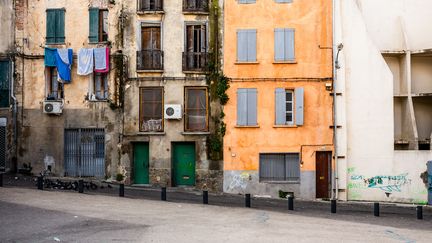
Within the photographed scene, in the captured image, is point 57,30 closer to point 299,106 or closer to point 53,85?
point 53,85

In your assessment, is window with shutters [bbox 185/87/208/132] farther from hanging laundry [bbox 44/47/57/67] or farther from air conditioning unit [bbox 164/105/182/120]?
hanging laundry [bbox 44/47/57/67]

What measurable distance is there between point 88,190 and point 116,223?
Answer: 9.26 m

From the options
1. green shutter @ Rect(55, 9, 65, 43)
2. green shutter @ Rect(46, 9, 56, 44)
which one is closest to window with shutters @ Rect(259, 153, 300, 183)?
green shutter @ Rect(55, 9, 65, 43)

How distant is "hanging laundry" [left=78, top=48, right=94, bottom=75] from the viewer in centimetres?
3086

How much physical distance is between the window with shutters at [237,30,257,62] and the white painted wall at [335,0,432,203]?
13.3ft

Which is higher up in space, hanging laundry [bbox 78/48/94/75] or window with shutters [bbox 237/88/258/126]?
hanging laundry [bbox 78/48/94/75]

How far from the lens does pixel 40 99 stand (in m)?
31.4

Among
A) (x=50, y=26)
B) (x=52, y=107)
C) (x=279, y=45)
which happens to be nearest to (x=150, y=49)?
(x=50, y=26)

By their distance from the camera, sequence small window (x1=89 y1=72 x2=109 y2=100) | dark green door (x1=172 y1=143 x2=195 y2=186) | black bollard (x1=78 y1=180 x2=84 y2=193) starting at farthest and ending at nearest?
small window (x1=89 y1=72 x2=109 y2=100) → dark green door (x1=172 y1=143 x2=195 y2=186) → black bollard (x1=78 y1=180 x2=84 y2=193)

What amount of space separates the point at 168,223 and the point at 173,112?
1173cm

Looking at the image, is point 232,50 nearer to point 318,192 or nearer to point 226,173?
point 226,173

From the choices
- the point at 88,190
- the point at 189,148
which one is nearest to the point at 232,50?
the point at 189,148

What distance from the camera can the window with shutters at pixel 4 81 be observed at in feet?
103

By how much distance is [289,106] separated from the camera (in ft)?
102
